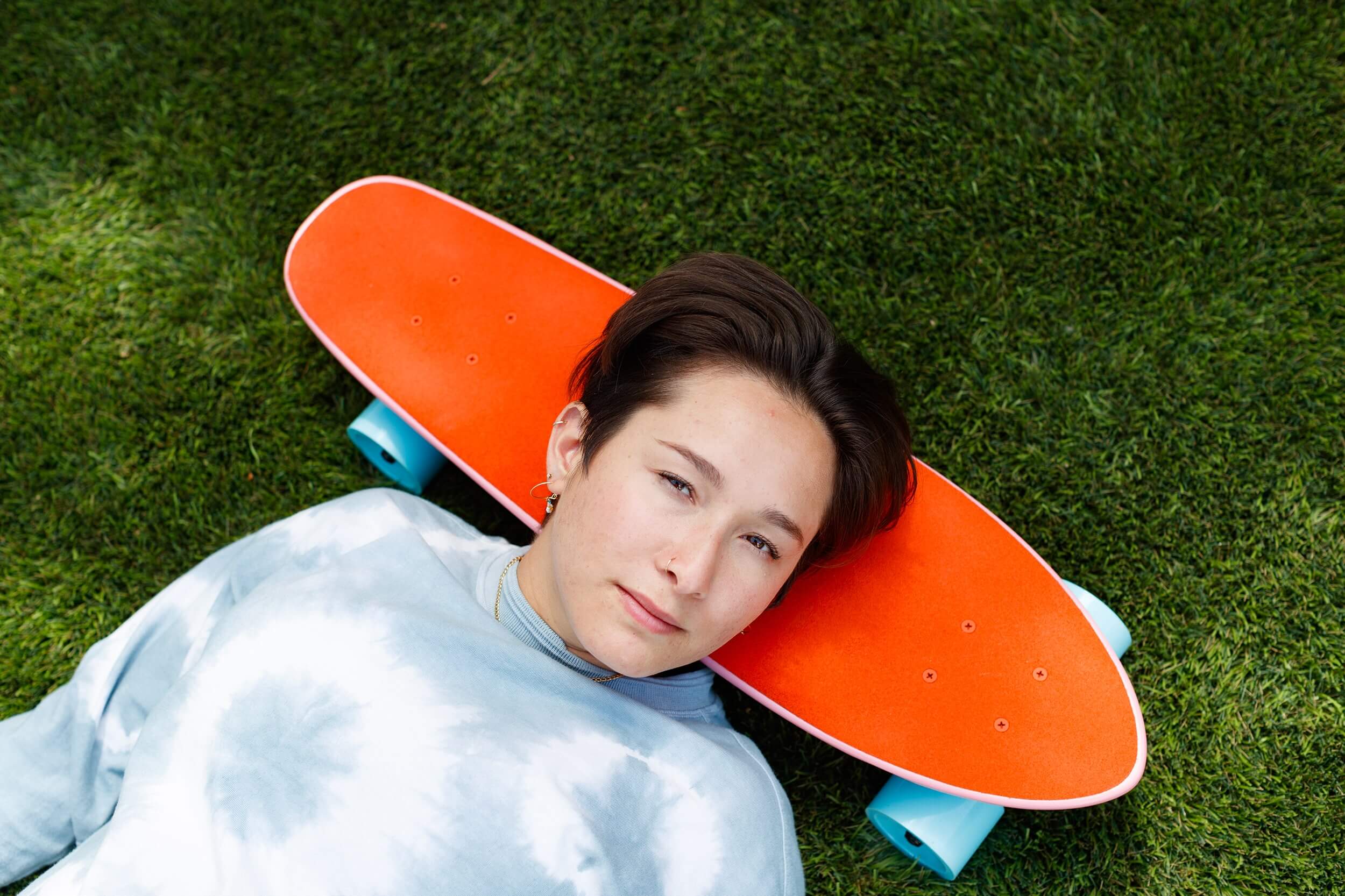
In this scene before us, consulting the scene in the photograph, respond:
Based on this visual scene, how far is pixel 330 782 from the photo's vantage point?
175 cm

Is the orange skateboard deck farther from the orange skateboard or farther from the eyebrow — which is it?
the eyebrow

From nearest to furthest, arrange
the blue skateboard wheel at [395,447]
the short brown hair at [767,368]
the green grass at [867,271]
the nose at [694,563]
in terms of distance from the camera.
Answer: the nose at [694,563]
the short brown hair at [767,368]
the green grass at [867,271]
the blue skateboard wheel at [395,447]

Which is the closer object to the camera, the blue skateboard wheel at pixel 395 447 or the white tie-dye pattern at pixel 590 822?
the white tie-dye pattern at pixel 590 822

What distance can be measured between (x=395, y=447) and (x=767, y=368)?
1.10m

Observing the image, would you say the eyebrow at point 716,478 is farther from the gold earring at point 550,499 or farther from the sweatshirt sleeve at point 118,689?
the sweatshirt sleeve at point 118,689

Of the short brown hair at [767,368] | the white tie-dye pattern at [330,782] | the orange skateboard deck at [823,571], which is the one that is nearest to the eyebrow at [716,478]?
the short brown hair at [767,368]

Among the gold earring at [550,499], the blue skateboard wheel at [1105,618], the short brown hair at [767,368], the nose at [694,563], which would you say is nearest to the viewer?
the nose at [694,563]

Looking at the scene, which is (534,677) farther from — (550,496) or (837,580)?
(837,580)

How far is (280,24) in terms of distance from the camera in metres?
2.82

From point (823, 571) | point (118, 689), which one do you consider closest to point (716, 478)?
point (823, 571)

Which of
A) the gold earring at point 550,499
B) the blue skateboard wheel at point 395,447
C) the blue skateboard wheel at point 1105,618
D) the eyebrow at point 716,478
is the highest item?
the eyebrow at point 716,478

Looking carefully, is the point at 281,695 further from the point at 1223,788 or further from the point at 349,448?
the point at 1223,788

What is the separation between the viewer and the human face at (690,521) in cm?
168

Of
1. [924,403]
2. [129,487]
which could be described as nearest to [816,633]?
[924,403]
